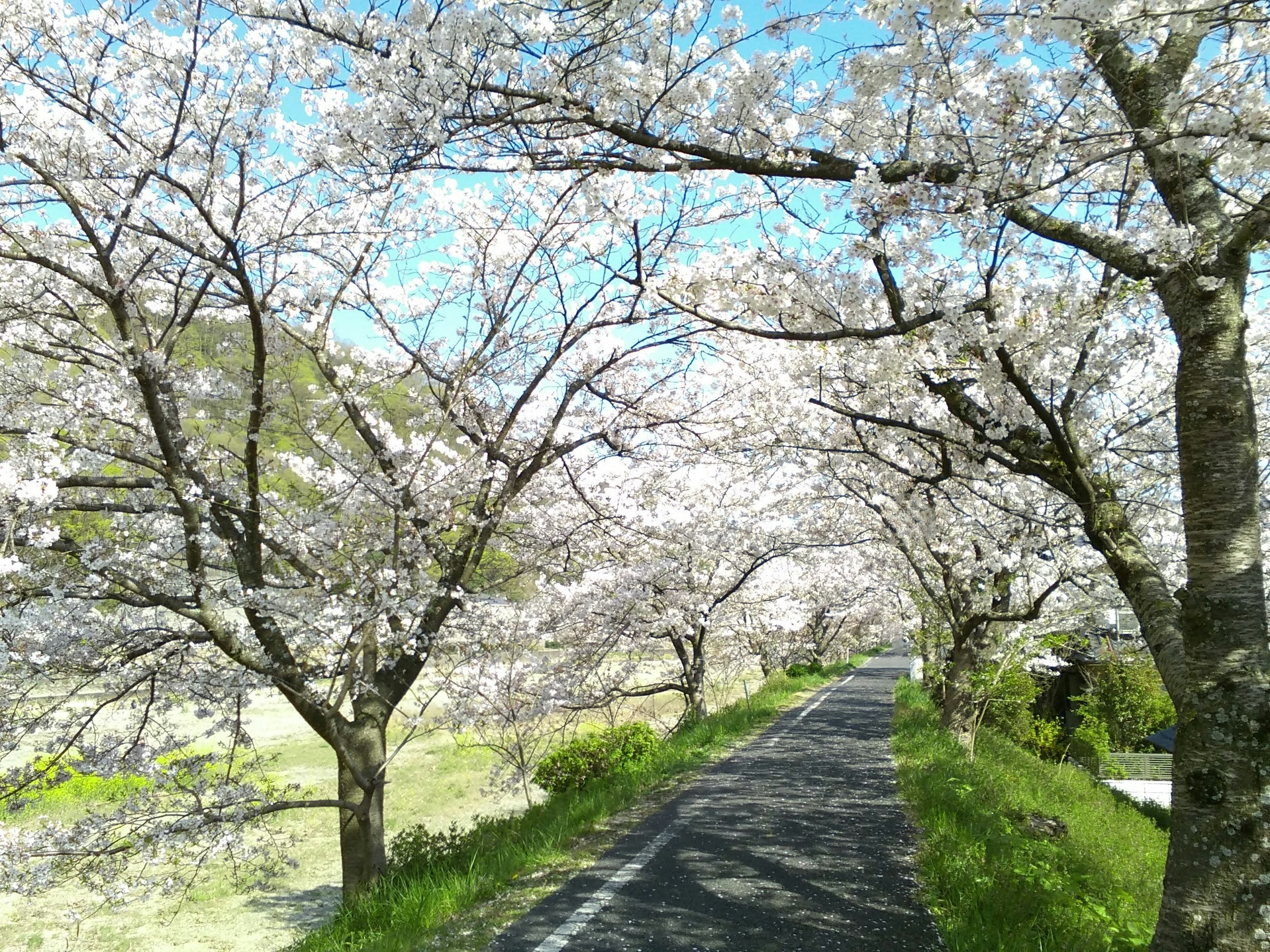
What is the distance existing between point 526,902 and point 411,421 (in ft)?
15.1

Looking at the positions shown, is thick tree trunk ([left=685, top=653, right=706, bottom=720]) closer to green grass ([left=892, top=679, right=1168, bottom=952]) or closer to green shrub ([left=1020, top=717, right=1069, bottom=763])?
green grass ([left=892, top=679, right=1168, bottom=952])

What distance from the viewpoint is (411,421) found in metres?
7.81

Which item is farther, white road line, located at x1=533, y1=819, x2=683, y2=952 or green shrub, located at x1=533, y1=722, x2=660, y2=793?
green shrub, located at x1=533, y1=722, x2=660, y2=793

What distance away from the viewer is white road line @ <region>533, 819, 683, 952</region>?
4363 millimetres

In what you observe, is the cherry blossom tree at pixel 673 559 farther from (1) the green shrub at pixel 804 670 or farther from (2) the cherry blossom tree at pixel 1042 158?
(1) the green shrub at pixel 804 670

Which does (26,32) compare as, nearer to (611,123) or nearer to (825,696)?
(611,123)

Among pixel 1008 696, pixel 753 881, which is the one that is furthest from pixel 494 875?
pixel 1008 696

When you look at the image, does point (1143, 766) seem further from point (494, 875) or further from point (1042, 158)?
point (1042, 158)

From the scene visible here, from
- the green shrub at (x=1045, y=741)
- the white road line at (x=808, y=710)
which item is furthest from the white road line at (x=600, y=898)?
the green shrub at (x=1045, y=741)

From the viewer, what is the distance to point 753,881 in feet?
18.5

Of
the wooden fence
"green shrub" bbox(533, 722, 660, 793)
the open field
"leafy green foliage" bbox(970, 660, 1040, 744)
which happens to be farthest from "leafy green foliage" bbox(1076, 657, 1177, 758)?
"green shrub" bbox(533, 722, 660, 793)

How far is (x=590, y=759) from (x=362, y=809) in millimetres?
5216

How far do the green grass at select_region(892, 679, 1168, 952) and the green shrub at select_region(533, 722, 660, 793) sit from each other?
3942 mm

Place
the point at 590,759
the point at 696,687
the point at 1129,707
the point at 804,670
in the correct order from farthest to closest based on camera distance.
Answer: the point at 804,670 → the point at 1129,707 → the point at 696,687 → the point at 590,759
